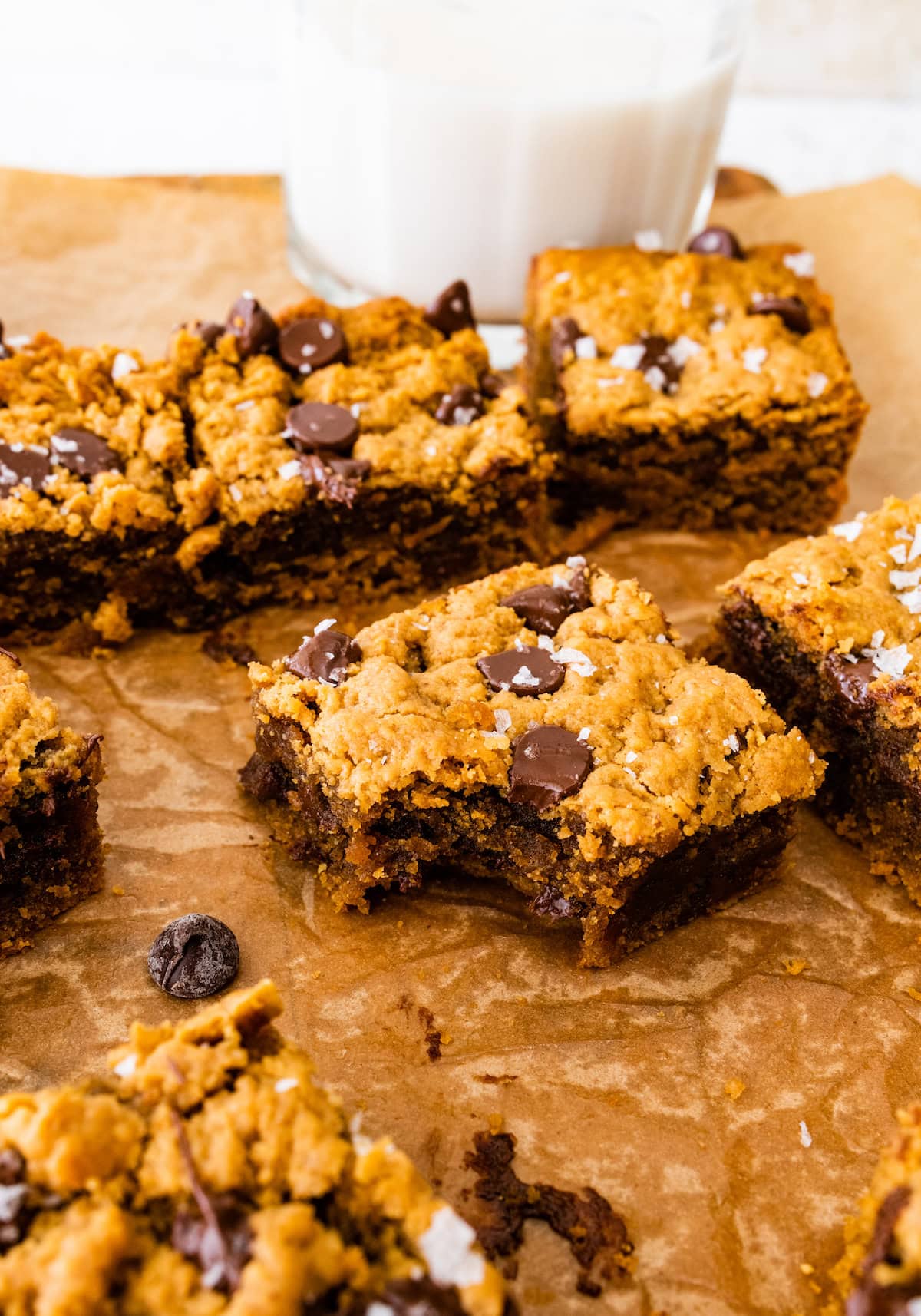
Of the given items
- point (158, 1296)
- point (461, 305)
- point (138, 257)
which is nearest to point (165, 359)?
point (461, 305)

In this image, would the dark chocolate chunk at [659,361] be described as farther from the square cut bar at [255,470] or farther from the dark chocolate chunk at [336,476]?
the dark chocolate chunk at [336,476]

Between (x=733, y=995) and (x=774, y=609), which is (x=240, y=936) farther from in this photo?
(x=774, y=609)

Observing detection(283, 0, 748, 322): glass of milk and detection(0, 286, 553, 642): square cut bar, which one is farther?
detection(283, 0, 748, 322): glass of milk

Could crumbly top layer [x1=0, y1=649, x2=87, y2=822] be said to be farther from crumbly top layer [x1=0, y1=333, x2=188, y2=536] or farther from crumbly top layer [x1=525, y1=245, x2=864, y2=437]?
crumbly top layer [x1=525, y1=245, x2=864, y2=437]

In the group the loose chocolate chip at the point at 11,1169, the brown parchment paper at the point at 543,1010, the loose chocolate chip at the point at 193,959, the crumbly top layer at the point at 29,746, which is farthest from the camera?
the loose chocolate chip at the point at 193,959

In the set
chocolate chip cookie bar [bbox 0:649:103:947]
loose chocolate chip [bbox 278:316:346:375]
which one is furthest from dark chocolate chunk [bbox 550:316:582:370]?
chocolate chip cookie bar [bbox 0:649:103:947]

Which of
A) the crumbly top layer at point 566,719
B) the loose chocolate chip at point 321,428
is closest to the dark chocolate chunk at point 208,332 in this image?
the loose chocolate chip at point 321,428

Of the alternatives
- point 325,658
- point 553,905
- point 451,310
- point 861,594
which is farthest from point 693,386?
point 553,905
